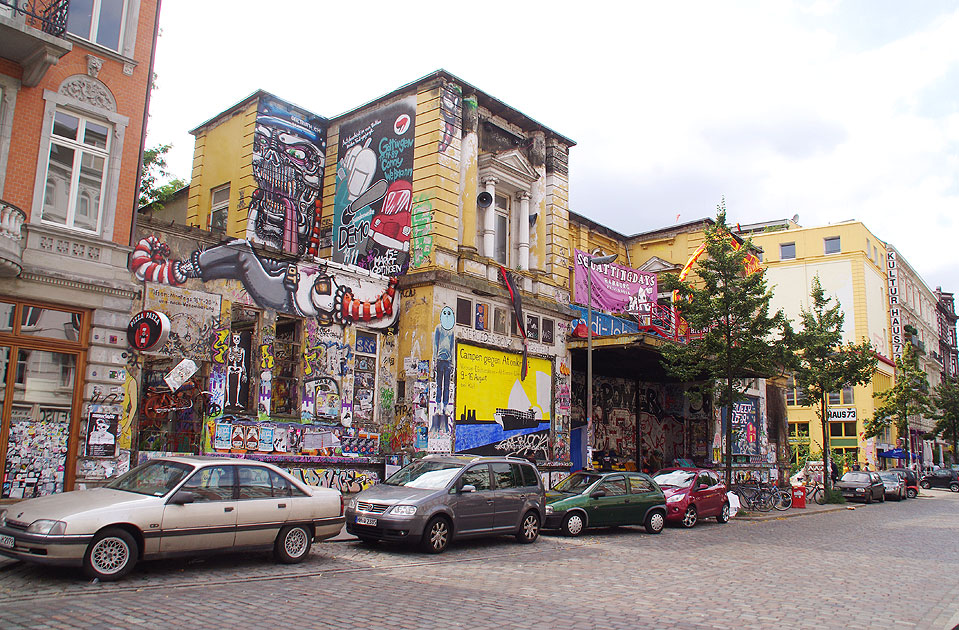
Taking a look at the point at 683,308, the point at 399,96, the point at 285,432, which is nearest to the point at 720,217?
the point at 683,308

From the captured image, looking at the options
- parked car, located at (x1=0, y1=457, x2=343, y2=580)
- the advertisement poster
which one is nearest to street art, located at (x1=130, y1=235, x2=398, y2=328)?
the advertisement poster

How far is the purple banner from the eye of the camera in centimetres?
2695

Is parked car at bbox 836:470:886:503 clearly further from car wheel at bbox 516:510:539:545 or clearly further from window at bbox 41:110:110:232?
window at bbox 41:110:110:232

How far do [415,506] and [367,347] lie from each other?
28.9 ft

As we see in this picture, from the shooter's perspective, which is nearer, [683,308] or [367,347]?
[367,347]

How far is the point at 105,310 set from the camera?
48.1 ft

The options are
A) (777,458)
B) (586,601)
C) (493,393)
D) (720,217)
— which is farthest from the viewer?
(777,458)

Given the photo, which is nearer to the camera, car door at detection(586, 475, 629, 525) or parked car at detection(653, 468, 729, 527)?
car door at detection(586, 475, 629, 525)

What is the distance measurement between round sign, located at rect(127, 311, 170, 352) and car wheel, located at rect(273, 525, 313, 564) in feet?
20.4

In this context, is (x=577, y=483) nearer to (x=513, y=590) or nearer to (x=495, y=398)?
(x=495, y=398)

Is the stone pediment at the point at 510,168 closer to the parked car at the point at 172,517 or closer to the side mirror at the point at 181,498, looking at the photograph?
the parked car at the point at 172,517

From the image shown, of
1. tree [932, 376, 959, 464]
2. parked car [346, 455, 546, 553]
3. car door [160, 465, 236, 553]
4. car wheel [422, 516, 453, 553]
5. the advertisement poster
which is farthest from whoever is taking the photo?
tree [932, 376, 959, 464]

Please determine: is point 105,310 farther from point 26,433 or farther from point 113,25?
point 113,25

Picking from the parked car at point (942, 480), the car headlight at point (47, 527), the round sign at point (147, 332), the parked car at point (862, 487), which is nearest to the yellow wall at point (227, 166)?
the round sign at point (147, 332)
